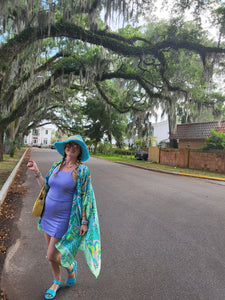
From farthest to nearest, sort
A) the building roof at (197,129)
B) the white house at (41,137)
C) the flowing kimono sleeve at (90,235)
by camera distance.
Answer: the white house at (41,137) → the building roof at (197,129) → the flowing kimono sleeve at (90,235)

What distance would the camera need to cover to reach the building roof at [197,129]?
2080 centimetres

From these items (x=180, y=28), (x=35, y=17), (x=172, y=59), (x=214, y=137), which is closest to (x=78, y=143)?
(x=35, y=17)

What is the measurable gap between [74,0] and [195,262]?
9.23 metres

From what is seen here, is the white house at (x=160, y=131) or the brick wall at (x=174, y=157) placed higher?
the white house at (x=160, y=131)

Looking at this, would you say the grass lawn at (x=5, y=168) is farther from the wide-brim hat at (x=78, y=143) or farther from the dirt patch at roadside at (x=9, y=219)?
the wide-brim hat at (x=78, y=143)

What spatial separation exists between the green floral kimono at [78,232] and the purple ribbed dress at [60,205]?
54 mm

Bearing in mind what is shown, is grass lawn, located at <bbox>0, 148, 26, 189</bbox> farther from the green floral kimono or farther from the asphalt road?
the green floral kimono

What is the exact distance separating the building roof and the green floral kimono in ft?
67.2

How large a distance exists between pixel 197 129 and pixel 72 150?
21943 mm

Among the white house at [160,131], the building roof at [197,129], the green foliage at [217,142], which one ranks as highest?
the white house at [160,131]

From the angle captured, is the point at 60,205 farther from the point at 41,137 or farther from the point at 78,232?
the point at 41,137

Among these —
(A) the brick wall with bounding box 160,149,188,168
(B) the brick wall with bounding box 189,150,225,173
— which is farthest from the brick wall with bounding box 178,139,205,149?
(B) the brick wall with bounding box 189,150,225,173

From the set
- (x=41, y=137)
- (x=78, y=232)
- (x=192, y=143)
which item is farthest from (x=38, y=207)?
(x=41, y=137)

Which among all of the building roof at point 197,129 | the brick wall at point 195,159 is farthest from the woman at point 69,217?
the building roof at point 197,129
